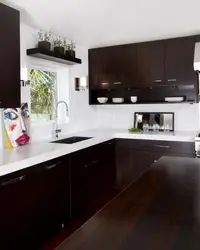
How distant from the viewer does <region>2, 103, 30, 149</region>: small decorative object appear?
283cm

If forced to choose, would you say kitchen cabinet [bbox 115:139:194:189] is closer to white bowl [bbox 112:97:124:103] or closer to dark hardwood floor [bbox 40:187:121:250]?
dark hardwood floor [bbox 40:187:121:250]

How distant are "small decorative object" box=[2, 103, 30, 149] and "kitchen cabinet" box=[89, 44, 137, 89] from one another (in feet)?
5.29

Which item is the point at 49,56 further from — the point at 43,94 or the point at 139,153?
the point at 139,153

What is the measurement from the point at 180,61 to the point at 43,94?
197 centimetres

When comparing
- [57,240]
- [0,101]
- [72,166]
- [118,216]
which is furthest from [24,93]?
[118,216]

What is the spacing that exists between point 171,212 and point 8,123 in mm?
2179

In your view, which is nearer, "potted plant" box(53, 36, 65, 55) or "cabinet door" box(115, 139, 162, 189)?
"potted plant" box(53, 36, 65, 55)

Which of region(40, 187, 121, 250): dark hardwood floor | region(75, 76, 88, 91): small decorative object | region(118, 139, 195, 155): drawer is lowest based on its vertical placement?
region(40, 187, 121, 250): dark hardwood floor

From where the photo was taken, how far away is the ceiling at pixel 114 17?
8.33ft

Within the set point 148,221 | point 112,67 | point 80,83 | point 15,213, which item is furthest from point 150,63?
point 148,221

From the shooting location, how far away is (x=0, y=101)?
7.66 ft

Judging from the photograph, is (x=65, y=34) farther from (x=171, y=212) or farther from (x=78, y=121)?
(x=171, y=212)

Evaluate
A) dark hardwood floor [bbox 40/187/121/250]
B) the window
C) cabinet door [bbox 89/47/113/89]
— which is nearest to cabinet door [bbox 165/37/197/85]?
cabinet door [bbox 89/47/113/89]

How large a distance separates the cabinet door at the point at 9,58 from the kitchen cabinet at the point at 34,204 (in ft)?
2.20
